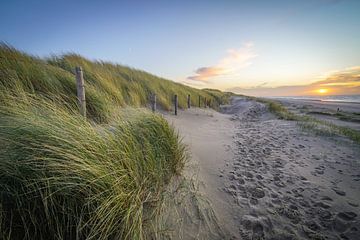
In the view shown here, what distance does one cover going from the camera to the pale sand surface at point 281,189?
2.26 m

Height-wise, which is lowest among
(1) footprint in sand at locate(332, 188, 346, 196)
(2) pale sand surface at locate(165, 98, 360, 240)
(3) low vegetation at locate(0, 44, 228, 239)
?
(1) footprint in sand at locate(332, 188, 346, 196)

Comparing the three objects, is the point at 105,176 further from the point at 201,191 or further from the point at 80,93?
the point at 80,93

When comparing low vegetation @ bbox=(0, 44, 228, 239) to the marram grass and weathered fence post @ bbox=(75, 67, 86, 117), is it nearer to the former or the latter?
the marram grass

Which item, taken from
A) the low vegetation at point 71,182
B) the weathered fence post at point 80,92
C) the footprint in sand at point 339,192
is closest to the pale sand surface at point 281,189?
the footprint in sand at point 339,192

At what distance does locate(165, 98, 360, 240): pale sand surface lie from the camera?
7.41ft

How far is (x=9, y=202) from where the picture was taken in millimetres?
Result: 1521

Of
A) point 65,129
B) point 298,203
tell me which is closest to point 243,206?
point 298,203

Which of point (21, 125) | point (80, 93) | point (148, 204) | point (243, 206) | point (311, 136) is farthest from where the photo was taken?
point (311, 136)

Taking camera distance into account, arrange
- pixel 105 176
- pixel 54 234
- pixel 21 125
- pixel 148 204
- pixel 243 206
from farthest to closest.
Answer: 1. pixel 243 206
2. pixel 148 204
3. pixel 21 125
4. pixel 105 176
5. pixel 54 234

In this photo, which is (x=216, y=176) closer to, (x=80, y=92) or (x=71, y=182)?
(x=71, y=182)

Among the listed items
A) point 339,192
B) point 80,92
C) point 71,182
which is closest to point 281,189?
point 339,192

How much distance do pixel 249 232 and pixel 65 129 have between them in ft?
8.08

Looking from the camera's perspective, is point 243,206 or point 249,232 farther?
point 243,206

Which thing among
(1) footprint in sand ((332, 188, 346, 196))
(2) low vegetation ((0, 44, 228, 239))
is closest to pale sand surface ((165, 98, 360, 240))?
(1) footprint in sand ((332, 188, 346, 196))
